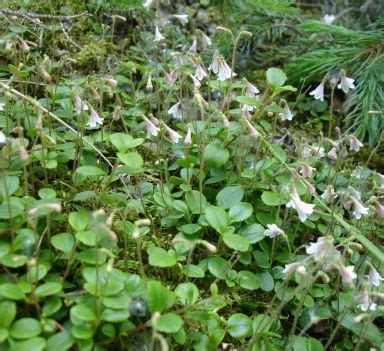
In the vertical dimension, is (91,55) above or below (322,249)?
above

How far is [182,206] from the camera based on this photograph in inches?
82.0

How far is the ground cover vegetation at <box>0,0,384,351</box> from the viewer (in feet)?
5.29

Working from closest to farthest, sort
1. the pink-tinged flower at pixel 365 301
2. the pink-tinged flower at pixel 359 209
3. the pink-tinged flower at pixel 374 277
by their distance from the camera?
the pink-tinged flower at pixel 365 301 < the pink-tinged flower at pixel 374 277 < the pink-tinged flower at pixel 359 209

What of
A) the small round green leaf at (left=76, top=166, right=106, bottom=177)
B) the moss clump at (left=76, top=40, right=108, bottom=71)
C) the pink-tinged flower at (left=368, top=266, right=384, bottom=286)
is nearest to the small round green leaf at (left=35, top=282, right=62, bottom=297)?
the small round green leaf at (left=76, top=166, right=106, bottom=177)

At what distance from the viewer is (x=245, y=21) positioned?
3488mm

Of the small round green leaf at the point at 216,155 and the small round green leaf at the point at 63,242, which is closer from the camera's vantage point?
the small round green leaf at the point at 63,242

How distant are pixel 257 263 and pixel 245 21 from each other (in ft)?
6.62

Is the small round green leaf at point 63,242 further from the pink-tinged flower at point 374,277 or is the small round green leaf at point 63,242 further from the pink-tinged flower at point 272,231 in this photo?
the pink-tinged flower at point 374,277

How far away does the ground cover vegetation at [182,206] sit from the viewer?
1.61m

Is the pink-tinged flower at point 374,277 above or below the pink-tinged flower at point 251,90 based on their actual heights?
below

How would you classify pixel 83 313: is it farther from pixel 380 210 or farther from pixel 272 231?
pixel 380 210

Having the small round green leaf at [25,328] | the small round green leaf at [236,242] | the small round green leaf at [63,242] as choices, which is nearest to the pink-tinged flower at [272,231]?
the small round green leaf at [236,242]

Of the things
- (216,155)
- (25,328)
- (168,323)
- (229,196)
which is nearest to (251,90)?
(216,155)

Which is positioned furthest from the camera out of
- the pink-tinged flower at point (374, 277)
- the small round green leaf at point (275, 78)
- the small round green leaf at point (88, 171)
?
the small round green leaf at point (275, 78)
